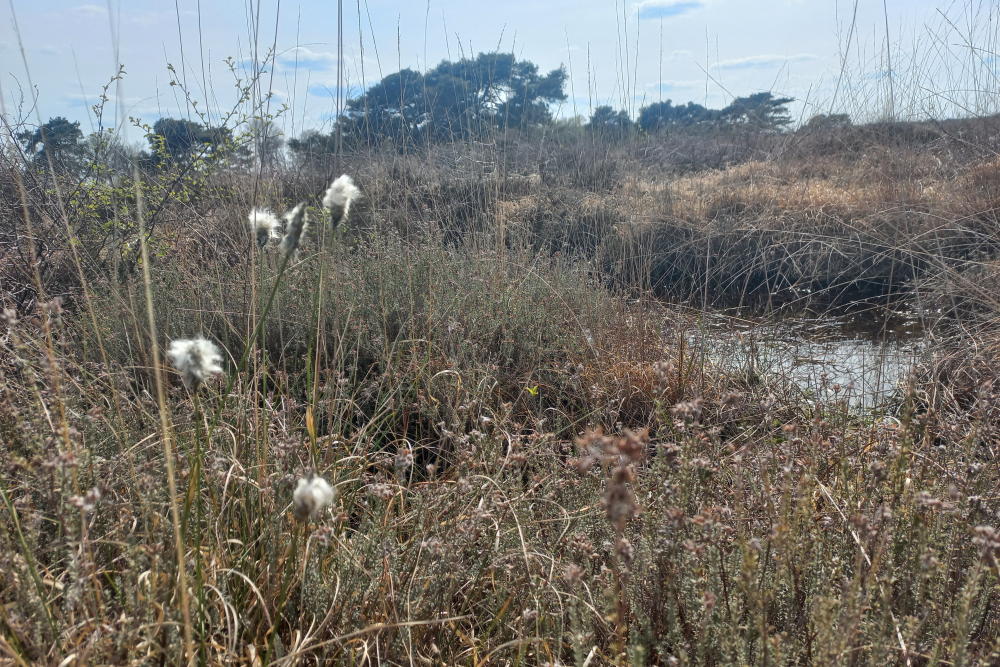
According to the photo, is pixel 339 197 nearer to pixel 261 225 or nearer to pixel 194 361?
pixel 261 225

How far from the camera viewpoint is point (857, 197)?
6828mm

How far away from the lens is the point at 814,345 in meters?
4.22

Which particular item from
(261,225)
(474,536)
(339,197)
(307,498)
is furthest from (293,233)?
(474,536)

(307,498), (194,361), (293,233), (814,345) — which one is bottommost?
(814,345)

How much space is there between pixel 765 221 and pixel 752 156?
5.34 metres

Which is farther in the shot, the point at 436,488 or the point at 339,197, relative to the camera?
the point at 436,488

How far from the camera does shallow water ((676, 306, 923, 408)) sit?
3.26 metres

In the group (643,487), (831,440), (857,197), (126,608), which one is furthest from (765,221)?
(126,608)

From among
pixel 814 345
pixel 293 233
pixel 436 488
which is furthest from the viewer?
pixel 814 345

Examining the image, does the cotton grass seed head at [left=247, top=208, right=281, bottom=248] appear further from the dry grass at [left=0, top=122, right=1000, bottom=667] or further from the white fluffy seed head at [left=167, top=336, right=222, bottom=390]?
the white fluffy seed head at [left=167, top=336, right=222, bottom=390]

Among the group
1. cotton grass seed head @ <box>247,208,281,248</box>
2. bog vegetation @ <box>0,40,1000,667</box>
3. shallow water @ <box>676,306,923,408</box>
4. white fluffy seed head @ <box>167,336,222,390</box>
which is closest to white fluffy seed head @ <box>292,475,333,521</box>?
bog vegetation @ <box>0,40,1000,667</box>

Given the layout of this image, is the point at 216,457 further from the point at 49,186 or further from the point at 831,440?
the point at 49,186

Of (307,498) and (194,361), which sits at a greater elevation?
(194,361)

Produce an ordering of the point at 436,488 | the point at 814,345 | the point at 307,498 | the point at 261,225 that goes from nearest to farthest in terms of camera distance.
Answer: the point at 307,498
the point at 261,225
the point at 436,488
the point at 814,345
